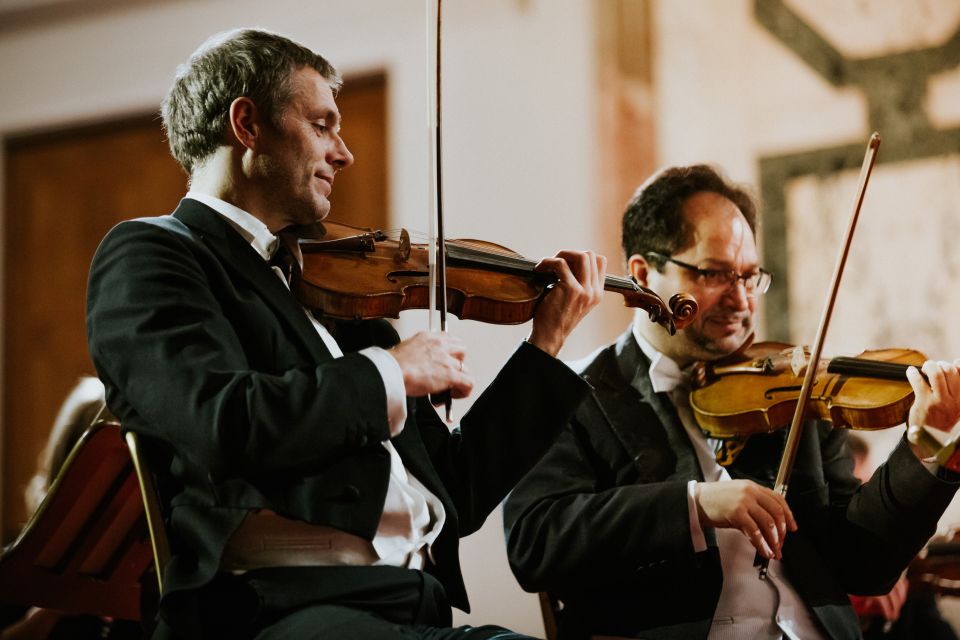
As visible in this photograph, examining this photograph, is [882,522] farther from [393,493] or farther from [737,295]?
[393,493]

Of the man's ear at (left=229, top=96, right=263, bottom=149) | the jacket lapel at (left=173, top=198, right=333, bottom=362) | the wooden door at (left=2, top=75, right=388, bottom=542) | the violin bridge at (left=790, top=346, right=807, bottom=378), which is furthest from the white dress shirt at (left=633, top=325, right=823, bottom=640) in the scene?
the wooden door at (left=2, top=75, right=388, bottom=542)

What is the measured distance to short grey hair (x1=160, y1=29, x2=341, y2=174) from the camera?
151 centimetres

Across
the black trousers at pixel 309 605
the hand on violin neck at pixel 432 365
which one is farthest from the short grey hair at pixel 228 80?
the black trousers at pixel 309 605

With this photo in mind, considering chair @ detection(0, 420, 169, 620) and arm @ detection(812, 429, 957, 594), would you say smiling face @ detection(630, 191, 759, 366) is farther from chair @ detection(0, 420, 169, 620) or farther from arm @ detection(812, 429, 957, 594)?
chair @ detection(0, 420, 169, 620)

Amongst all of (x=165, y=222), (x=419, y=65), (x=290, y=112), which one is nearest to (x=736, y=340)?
(x=290, y=112)

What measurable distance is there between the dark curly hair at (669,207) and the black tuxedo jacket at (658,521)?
0.22 m

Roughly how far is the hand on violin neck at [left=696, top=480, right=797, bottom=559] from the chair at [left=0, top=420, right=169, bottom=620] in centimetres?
82

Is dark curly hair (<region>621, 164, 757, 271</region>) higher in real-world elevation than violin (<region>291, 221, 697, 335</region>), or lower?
higher

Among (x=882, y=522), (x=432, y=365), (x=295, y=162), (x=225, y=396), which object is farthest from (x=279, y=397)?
(x=882, y=522)

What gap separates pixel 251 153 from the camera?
4.96ft

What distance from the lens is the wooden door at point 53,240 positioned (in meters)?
4.21

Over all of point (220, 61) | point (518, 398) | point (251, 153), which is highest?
point (220, 61)

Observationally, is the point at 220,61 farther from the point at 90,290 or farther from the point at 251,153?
the point at 90,290

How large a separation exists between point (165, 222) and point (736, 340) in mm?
986
